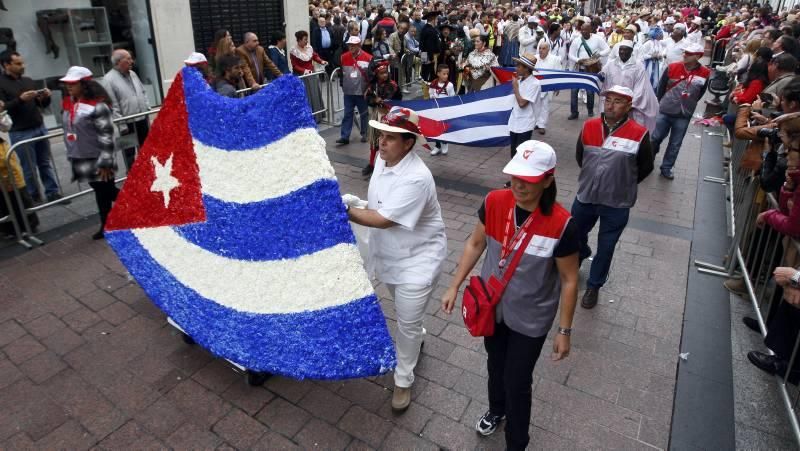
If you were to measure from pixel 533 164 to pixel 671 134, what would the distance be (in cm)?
650

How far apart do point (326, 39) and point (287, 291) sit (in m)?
12.7

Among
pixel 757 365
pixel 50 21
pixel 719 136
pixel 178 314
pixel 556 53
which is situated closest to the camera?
pixel 178 314

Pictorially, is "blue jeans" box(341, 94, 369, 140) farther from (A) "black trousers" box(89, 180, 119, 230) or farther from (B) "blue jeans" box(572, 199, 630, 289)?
(B) "blue jeans" box(572, 199, 630, 289)

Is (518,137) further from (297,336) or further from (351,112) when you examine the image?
(297,336)

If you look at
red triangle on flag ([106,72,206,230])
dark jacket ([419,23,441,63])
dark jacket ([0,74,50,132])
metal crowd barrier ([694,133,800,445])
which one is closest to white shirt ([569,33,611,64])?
dark jacket ([419,23,441,63])

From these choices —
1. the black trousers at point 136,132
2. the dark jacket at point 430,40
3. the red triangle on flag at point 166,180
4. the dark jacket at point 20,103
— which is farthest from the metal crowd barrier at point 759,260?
the dark jacket at point 430,40

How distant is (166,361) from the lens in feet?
13.2

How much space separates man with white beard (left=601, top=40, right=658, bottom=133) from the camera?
7129 millimetres

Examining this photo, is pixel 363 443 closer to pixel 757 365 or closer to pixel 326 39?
pixel 757 365

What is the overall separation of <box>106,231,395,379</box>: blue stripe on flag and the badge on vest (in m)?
2.74

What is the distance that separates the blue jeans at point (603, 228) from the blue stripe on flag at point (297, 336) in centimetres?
250

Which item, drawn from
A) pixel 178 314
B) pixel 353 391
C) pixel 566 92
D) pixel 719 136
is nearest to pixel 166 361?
pixel 178 314

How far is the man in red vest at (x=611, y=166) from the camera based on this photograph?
4.53 meters

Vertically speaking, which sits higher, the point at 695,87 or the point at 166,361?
the point at 695,87
